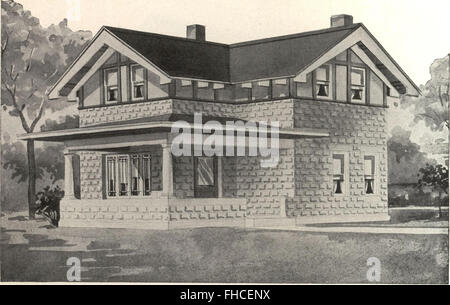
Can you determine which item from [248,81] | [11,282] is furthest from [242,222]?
[11,282]

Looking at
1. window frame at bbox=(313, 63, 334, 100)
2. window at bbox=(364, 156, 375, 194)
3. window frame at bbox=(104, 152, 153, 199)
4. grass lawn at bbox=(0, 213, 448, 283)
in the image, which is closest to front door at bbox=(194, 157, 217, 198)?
window frame at bbox=(104, 152, 153, 199)

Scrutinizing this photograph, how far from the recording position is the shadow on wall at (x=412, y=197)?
54.4 ft

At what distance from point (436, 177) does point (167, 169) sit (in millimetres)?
4461

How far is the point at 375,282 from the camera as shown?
1619 cm

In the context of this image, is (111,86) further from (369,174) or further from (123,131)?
(369,174)

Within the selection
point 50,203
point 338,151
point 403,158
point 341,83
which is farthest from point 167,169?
point 403,158

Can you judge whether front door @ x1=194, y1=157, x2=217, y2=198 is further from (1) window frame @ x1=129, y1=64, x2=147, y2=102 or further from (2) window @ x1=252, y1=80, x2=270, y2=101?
(1) window frame @ x1=129, y1=64, x2=147, y2=102

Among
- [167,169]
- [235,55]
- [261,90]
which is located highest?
[235,55]

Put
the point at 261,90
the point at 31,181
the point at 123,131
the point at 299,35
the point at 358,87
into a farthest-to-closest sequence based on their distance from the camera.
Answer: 1. the point at 358,87
2. the point at 261,90
3. the point at 123,131
4. the point at 299,35
5. the point at 31,181

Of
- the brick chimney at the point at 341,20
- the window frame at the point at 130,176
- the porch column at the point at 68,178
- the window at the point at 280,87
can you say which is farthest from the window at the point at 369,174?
the porch column at the point at 68,178

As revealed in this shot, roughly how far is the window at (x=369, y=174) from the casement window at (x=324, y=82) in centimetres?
135

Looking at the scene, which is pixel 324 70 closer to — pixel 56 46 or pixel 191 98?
pixel 191 98

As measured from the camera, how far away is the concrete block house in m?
17.0

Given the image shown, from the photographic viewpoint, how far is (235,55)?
57.6 ft
